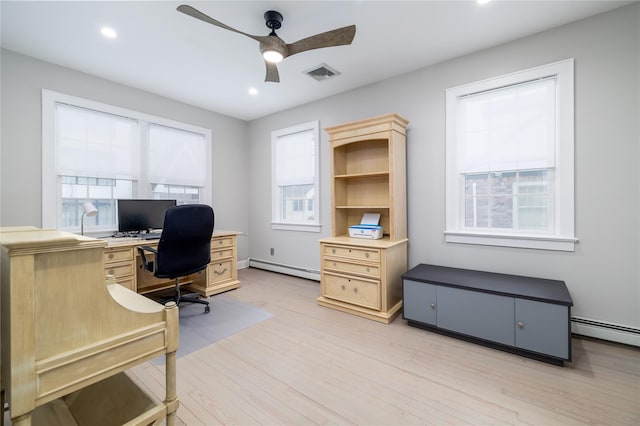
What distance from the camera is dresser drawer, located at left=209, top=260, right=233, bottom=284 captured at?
3647 mm

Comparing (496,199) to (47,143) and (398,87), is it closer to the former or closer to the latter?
(398,87)

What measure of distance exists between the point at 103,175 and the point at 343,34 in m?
3.30

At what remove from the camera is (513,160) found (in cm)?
268

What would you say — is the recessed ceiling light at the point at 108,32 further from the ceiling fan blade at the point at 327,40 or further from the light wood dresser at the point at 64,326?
the light wood dresser at the point at 64,326

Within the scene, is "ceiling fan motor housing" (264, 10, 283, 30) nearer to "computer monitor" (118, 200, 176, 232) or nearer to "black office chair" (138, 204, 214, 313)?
"black office chair" (138, 204, 214, 313)

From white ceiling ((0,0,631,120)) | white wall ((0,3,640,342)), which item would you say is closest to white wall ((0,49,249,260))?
white wall ((0,3,640,342))

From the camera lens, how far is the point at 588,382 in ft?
5.93

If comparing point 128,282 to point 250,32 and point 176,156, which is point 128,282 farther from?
point 250,32

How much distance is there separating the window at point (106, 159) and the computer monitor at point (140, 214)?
0.33m

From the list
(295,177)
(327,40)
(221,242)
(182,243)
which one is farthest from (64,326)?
(295,177)

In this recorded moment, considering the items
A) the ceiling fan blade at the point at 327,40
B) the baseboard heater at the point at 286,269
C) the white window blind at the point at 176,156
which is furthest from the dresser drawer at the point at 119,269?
the ceiling fan blade at the point at 327,40

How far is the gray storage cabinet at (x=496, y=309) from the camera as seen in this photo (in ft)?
6.50

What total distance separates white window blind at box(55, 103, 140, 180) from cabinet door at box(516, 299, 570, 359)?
4.55 m

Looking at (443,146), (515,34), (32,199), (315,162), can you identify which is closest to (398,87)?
(443,146)
